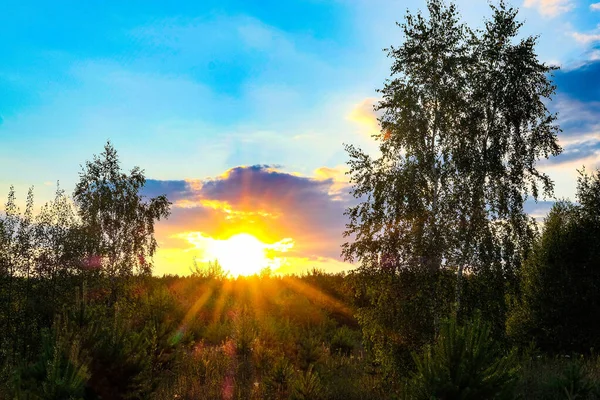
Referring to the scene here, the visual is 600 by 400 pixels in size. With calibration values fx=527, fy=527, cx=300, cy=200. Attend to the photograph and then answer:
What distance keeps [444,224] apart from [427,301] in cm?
210

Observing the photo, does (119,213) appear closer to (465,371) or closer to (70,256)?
(70,256)

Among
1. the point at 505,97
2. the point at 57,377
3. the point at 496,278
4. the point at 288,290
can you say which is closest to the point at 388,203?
the point at 496,278

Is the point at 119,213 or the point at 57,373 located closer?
the point at 57,373

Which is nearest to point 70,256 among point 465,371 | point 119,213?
point 119,213

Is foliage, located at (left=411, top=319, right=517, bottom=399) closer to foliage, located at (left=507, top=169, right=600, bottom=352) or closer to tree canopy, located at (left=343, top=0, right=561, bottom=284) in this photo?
tree canopy, located at (left=343, top=0, right=561, bottom=284)

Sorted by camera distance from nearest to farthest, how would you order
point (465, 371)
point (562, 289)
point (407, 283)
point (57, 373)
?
point (465, 371) → point (57, 373) → point (407, 283) → point (562, 289)

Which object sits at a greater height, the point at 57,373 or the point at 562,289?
the point at 562,289

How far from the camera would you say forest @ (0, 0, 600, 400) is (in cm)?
942

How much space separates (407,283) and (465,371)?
19.7ft

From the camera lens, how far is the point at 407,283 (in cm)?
1329

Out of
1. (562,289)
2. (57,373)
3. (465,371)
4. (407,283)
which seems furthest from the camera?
(562,289)

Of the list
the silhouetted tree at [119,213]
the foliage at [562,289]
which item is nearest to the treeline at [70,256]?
the silhouetted tree at [119,213]

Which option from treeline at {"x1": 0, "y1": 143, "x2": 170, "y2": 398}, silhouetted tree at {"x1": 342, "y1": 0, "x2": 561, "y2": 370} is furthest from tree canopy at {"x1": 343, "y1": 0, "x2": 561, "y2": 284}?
treeline at {"x1": 0, "y1": 143, "x2": 170, "y2": 398}

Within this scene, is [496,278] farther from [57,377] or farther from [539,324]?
[57,377]
